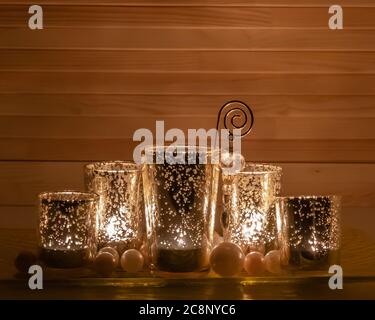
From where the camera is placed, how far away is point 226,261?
989 millimetres

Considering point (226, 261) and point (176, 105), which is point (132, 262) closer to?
point (226, 261)

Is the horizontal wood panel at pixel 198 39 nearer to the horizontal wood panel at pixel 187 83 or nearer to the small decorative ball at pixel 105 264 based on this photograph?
the horizontal wood panel at pixel 187 83

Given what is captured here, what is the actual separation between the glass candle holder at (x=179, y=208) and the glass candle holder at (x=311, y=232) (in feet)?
0.39

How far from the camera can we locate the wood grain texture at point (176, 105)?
192 cm

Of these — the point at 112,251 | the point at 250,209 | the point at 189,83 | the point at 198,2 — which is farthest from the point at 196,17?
the point at 112,251

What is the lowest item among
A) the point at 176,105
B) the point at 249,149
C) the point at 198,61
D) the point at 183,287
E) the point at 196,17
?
the point at 183,287

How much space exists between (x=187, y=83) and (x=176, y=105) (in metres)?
0.07

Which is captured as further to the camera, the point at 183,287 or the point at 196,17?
the point at 196,17

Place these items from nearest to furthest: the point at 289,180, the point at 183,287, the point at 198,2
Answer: the point at 183,287 → the point at 198,2 → the point at 289,180

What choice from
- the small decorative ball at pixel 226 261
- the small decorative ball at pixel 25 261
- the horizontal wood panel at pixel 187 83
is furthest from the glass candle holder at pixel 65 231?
the horizontal wood panel at pixel 187 83

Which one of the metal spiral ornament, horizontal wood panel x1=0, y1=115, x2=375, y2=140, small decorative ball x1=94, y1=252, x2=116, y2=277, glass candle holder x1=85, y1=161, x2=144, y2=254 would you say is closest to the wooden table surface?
small decorative ball x1=94, y1=252, x2=116, y2=277

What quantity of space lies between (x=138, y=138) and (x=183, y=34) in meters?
A: 0.30

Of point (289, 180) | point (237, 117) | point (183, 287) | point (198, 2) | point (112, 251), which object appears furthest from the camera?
point (289, 180)

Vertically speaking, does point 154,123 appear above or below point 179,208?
above
